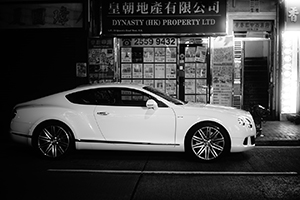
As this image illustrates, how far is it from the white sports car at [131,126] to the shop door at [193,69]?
5127mm

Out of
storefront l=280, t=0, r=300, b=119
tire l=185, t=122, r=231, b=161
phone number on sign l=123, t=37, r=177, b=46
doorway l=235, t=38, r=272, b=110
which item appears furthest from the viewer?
phone number on sign l=123, t=37, r=177, b=46

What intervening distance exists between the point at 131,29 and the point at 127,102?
5.30 metres

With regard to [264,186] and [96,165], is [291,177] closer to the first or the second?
[264,186]

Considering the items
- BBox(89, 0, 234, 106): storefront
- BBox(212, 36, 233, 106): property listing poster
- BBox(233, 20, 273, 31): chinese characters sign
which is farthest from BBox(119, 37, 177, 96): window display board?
BBox(233, 20, 273, 31): chinese characters sign

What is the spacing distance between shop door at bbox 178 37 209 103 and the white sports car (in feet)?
16.8

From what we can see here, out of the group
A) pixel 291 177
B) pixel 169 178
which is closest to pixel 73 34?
pixel 169 178

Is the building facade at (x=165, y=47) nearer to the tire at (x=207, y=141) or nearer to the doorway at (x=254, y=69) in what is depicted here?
the doorway at (x=254, y=69)

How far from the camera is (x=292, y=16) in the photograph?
12.1 meters

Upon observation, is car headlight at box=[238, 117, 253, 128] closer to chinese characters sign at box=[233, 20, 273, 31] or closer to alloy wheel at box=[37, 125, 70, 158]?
alloy wheel at box=[37, 125, 70, 158]

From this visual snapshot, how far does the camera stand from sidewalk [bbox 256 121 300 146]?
914 centimetres

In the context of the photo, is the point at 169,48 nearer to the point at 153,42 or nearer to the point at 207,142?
the point at 153,42

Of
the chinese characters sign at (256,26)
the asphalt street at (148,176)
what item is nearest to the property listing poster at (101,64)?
the chinese characters sign at (256,26)

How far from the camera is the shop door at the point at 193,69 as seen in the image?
1267 centimetres

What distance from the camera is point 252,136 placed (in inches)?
294
